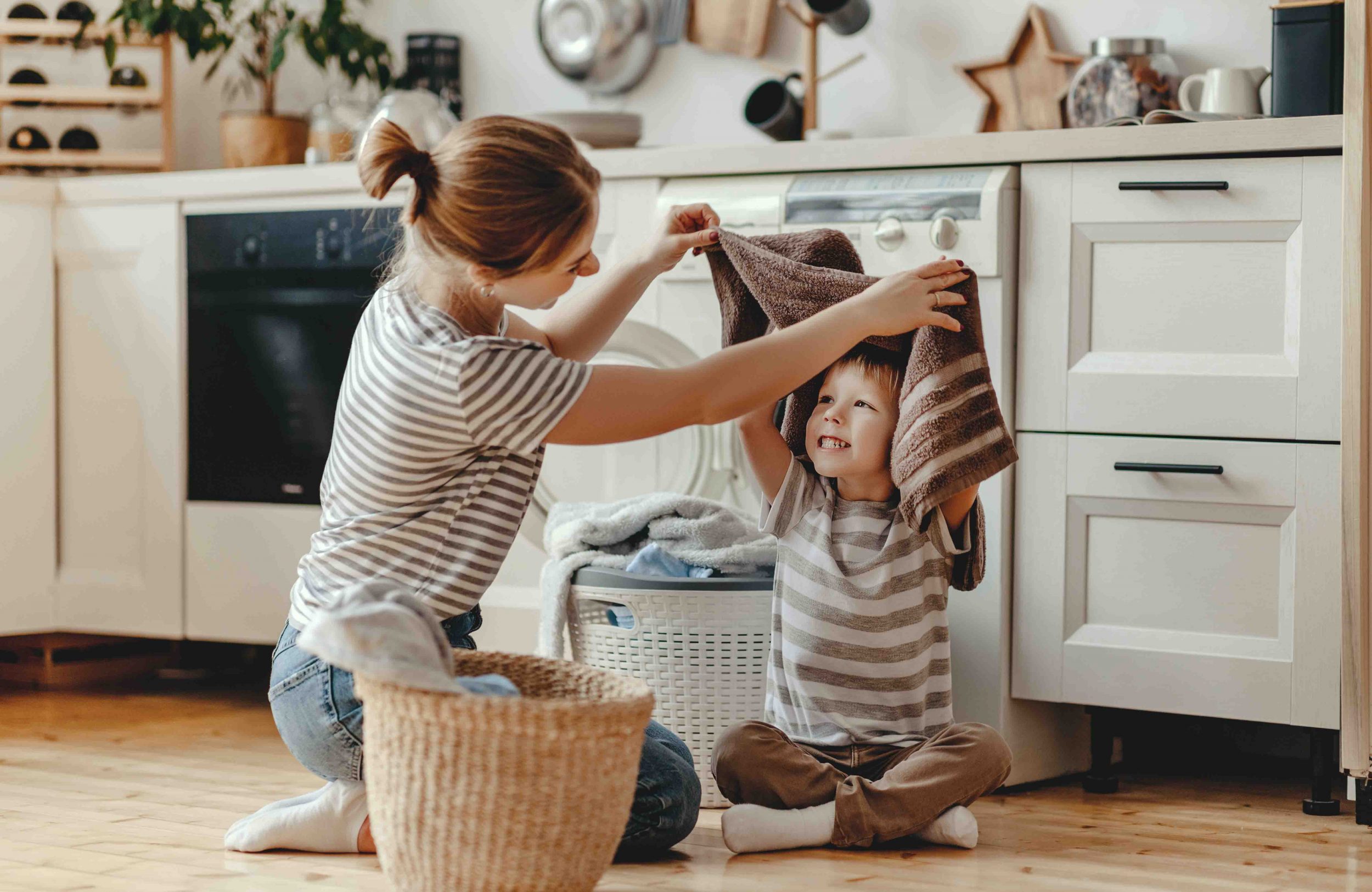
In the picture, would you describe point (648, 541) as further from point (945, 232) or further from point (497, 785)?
point (497, 785)

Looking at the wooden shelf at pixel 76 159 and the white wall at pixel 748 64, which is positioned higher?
the white wall at pixel 748 64

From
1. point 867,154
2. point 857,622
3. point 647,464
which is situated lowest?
point 857,622

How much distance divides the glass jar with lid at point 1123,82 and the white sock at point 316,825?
139 centimetres

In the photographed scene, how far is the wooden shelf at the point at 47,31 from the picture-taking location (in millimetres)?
2812

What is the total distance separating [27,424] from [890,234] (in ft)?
4.95

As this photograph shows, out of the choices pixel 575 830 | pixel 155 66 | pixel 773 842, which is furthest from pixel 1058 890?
pixel 155 66

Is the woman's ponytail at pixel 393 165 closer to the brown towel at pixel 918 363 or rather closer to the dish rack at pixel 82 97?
the brown towel at pixel 918 363

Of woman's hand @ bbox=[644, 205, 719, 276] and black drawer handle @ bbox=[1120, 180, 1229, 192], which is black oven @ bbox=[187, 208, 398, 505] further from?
black drawer handle @ bbox=[1120, 180, 1229, 192]

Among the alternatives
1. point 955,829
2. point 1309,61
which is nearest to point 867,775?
point 955,829

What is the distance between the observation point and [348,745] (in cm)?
160

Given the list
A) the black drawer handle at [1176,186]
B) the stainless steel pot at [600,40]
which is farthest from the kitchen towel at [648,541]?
the stainless steel pot at [600,40]

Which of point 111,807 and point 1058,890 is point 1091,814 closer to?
point 1058,890

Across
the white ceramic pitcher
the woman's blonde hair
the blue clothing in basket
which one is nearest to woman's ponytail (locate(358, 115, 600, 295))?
the woman's blonde hair

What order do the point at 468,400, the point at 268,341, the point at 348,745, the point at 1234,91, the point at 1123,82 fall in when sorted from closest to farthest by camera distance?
1. the point at 468,400
2. the point at 348,745
3. the point at 1234,91
4. the point at 1123,82
5. the point at 268,341
